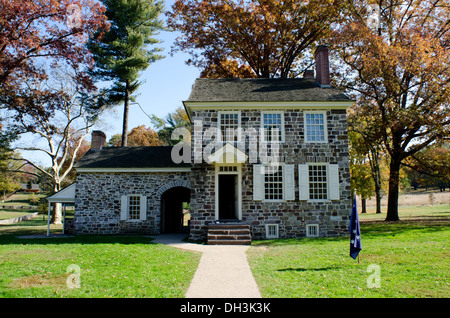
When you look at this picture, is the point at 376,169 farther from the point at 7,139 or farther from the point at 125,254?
the point at 7,139

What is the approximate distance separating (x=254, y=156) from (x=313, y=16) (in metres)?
14.1

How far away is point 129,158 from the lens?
61.3 ft

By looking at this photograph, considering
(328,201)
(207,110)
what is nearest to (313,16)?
(207,110)

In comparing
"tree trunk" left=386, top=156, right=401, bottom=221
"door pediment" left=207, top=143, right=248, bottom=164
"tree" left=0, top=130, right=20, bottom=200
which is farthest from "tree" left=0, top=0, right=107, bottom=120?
"tree trunk" left=386, top=156, right=401, bottom=221

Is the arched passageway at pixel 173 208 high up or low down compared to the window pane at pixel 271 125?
down

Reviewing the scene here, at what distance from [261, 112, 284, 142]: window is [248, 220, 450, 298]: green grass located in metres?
5.08

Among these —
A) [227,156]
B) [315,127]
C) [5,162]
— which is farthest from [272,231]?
[5,162]

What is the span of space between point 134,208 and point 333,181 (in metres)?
10.7

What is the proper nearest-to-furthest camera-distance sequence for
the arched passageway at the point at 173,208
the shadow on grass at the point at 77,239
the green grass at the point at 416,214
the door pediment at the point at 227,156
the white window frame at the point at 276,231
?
Answer: the shadow on grass at the point at 77,239, the door pediment at the point at 227,156, the white window frame at the point at 276,231, the arched passageway at the point at 173,208, the green grass at the point at 416,214

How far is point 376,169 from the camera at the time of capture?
31.4m

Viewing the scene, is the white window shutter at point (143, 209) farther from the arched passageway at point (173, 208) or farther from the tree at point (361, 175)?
the tree at point (361, 175)

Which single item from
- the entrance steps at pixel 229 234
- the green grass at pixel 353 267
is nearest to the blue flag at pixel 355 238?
the green grass at pixel 353 267

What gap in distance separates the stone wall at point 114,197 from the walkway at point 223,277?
19.9 ft

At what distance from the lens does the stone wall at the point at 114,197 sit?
17.5 metres
